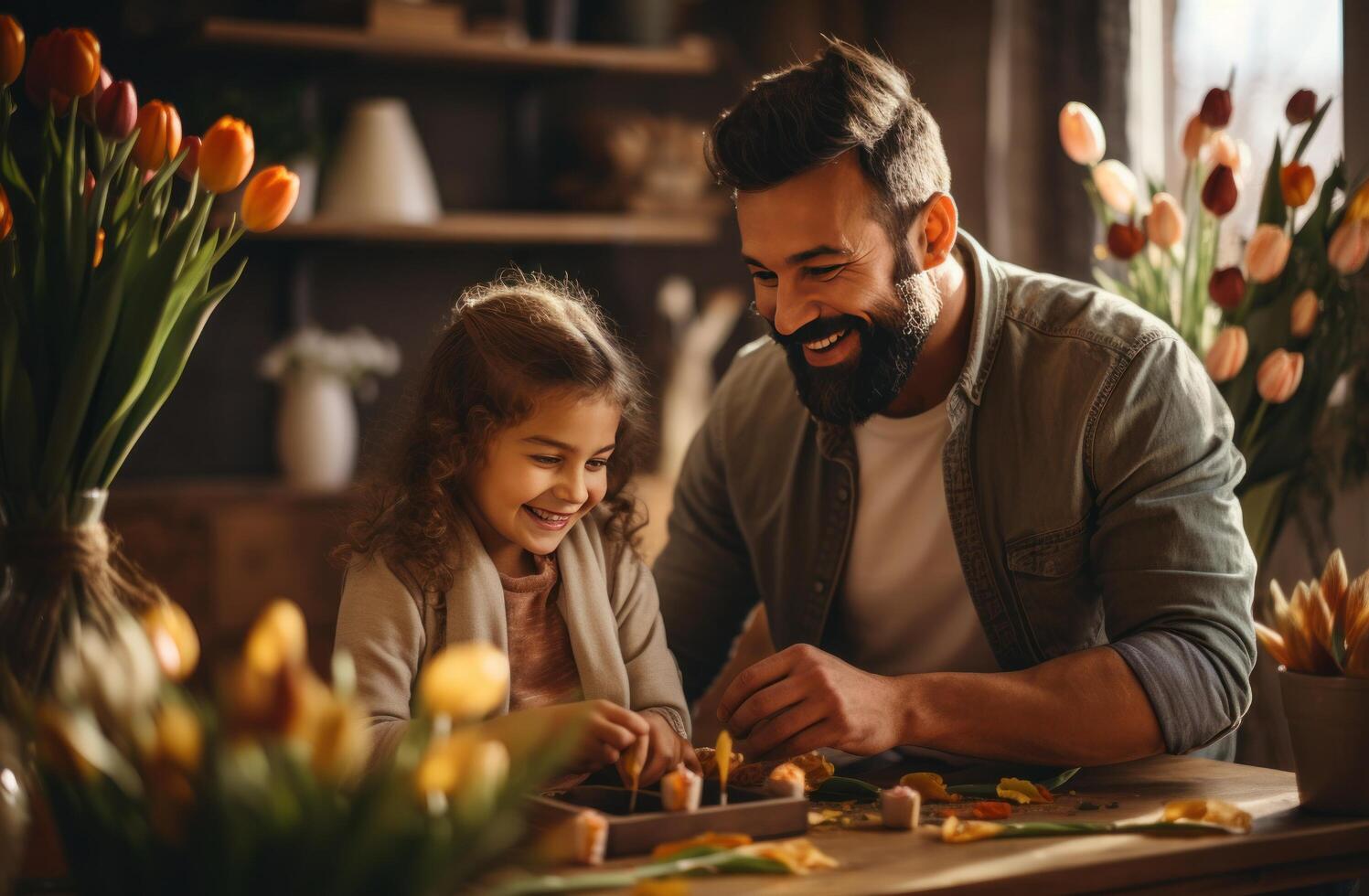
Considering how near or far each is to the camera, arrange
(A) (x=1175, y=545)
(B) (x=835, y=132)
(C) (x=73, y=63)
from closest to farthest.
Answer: (C) (x=73, y=63), (A) (x=1175, y=545), (B) (x=835, y=132)

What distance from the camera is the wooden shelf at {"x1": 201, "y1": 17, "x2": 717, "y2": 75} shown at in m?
3.24

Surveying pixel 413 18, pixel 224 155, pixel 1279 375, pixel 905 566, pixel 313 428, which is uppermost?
pixel 413 18

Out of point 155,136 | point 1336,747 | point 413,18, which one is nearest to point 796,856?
point 1336,747

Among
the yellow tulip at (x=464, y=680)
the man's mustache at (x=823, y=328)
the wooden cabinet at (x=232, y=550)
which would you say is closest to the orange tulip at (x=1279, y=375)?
the man's mustache at (x=823, y=328)

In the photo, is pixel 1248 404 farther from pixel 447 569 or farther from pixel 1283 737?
pixel 447 569

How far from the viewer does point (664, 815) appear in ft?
3.36

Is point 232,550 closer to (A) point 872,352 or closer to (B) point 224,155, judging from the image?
(A) point 872,352

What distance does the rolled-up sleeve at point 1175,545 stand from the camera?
1354mm

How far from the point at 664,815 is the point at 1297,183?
3.73ft

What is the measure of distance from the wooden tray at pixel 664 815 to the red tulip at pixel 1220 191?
3.40 ft

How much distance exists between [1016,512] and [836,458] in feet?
0.86

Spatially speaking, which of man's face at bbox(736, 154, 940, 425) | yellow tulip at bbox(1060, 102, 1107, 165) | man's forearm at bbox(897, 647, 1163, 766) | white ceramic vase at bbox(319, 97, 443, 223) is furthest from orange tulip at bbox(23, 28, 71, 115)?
white ceramic vase at bbox(319, 97, 443, 223)

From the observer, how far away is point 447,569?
132 centimetres

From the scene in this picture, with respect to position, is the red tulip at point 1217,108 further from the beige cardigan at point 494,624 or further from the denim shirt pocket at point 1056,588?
the beige cardigan at point 494,624
